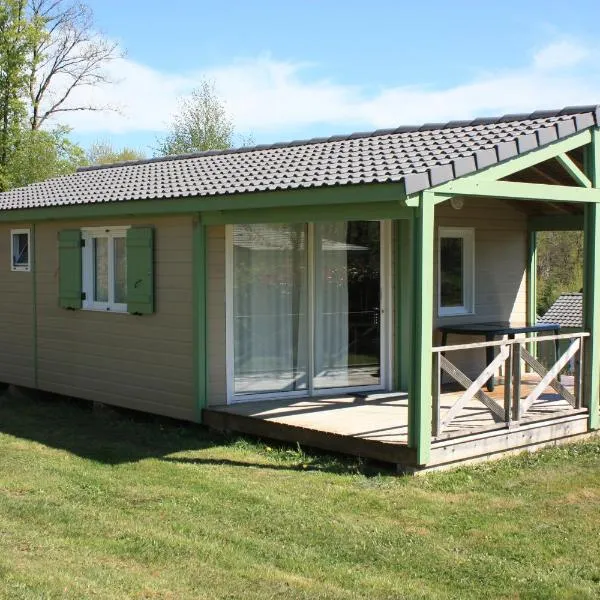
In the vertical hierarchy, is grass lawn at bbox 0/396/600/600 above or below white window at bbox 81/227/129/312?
below

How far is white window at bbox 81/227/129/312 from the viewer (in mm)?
9875

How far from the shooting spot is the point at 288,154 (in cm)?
977

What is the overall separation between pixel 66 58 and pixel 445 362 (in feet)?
85.6

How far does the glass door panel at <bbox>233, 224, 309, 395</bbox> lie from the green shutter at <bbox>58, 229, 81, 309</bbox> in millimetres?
2234

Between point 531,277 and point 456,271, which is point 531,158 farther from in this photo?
point 531,277

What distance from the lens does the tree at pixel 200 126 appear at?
3856 centimetres

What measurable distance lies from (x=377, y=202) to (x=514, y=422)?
7.71ft

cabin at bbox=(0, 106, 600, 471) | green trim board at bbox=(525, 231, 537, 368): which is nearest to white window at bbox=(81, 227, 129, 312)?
cabin at bbox=(0, 106, 600, 471)

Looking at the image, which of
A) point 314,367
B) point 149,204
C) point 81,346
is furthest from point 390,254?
point 81,346

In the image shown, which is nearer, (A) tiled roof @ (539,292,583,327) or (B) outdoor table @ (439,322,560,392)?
(B) outdoor table @ (439,322,560,392)

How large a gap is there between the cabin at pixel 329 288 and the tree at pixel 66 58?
18.9 m

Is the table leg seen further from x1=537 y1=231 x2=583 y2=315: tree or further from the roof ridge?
x1=537 y1=231 x2=583 y2=315: tree

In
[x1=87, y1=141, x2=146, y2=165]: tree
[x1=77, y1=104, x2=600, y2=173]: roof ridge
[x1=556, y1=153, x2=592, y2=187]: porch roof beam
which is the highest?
[x1=87, y1=141, x2=146, y2=165]: tree

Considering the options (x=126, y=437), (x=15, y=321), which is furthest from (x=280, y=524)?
(x=15, y=321)
